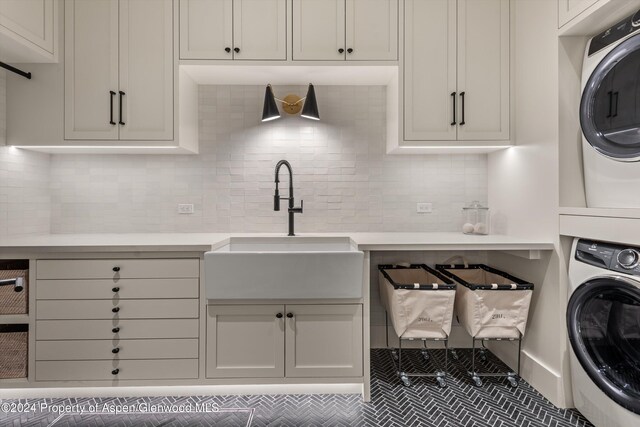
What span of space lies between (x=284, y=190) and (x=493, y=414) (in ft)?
6.10

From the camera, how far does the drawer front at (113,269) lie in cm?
186

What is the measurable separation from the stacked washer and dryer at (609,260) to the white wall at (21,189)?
3.23 metres

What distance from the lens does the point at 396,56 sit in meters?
2.12

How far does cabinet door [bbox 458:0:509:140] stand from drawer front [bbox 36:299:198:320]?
2.06 metres

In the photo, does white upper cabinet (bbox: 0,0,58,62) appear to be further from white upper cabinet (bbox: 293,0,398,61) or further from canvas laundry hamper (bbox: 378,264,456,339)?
canvas laundry hamper (bbox: 378,264,456,339)

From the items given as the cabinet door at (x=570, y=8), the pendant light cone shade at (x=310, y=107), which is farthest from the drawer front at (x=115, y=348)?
the cabinet door at (x=570, y=8)

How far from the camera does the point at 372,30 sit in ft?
6.93

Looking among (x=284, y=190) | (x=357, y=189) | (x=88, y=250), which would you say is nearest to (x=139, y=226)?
(x=88, y=250)

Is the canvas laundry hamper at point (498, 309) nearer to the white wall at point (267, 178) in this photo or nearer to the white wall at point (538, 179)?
the white wall at point (538, 179)

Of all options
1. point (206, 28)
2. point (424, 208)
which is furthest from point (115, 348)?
point (424, 208)

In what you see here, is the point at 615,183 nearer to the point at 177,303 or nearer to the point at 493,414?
the point at 493,414

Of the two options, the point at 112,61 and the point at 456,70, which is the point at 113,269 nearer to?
the point at 112,61

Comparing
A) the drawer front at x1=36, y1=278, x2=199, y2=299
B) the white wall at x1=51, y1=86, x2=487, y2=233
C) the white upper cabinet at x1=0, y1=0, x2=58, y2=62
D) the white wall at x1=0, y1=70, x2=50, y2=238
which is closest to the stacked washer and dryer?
the white wall at x1=51, y1=86, x2=487, y2=233

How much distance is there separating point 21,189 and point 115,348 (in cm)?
128
